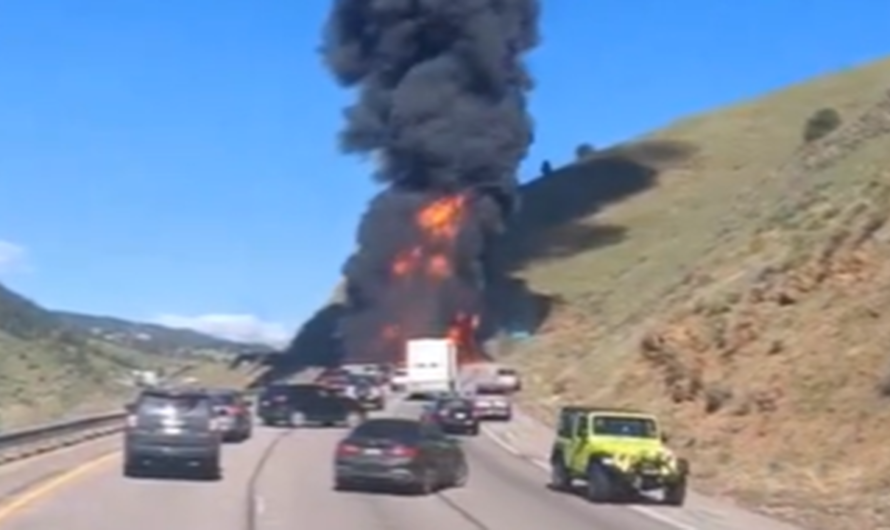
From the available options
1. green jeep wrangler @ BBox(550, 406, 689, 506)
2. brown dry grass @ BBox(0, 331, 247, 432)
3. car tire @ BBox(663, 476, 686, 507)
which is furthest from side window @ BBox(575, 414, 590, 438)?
brown dry grass @ BBox(0, 331, 247, 432)

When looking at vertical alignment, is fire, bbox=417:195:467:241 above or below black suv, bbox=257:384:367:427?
above

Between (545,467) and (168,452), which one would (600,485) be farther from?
(545,467)

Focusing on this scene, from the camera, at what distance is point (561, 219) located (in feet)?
434

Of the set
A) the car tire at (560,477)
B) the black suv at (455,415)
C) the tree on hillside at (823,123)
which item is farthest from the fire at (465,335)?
the car tire at (560,477)

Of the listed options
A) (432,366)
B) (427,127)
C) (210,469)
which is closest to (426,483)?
(210,469)

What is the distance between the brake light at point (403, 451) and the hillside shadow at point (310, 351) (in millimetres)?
67974

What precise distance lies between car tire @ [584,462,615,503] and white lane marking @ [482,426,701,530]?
812 mm

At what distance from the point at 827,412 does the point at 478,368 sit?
4742cm

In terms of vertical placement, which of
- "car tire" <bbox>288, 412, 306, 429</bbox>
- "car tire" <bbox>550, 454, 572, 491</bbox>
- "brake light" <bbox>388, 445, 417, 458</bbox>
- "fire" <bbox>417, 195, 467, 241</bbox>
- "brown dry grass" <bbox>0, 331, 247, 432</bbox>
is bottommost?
"car tire" <bbox>550, 454, 572, 491</bbox>

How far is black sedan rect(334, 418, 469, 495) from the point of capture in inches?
1335

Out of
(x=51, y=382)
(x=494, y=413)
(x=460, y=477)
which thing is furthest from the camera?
(x=51, y=382)

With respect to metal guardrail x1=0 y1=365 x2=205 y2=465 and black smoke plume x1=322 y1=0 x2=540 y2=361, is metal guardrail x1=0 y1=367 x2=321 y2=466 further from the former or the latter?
black smoke plume x1=322 y1=0 x2=540 y2=361

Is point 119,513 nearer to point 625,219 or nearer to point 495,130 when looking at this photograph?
point 495,130

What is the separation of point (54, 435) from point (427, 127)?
169 feet
